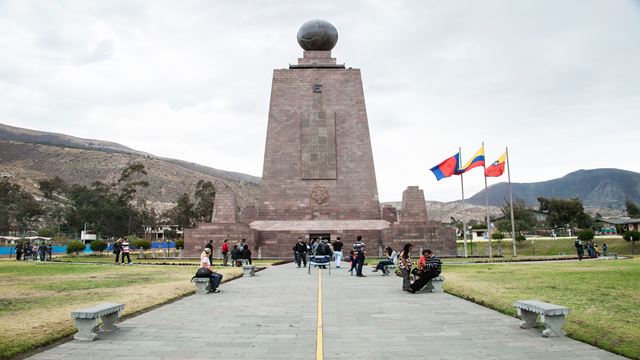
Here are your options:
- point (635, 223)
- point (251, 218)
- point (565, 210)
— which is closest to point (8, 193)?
point (251, 218)

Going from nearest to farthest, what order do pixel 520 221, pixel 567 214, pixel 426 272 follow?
1. pixel 426 272
2. pixel 567 214
3. pixel 520 221

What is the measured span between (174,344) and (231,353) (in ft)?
3.23

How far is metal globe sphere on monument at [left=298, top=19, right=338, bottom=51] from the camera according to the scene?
1547 inches

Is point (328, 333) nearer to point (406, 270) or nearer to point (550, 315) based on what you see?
point (550, 315)

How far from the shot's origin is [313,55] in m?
40.0

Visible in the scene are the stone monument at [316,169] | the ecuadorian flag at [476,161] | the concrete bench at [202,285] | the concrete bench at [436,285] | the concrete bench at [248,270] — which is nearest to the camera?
the concrete bench at [202,285]

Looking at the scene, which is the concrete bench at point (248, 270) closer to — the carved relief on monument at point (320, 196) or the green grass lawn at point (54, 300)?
the green grass lawn at point (54, 300)

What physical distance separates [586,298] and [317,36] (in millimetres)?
32613

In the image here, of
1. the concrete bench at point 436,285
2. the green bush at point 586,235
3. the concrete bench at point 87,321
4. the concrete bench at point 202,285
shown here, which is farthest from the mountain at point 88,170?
the concrete bench at point 87,321

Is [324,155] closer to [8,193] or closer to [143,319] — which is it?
[143,319]

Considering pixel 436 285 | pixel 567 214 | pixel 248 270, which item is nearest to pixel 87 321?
pixel 436 285

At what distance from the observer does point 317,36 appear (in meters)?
39.3

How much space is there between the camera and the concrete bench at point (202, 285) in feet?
Answer: 41.0

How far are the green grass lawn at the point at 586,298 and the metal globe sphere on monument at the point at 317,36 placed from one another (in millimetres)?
28252
